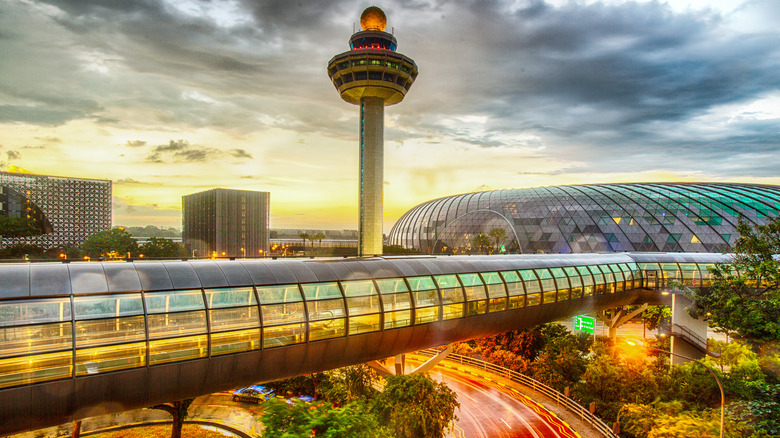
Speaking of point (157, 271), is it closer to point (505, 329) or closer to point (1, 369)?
point (1, 369)

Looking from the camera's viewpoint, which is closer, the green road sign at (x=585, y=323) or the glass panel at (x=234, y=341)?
the glass panel at (x=234, y=341)

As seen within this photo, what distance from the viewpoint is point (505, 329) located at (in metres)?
32.6

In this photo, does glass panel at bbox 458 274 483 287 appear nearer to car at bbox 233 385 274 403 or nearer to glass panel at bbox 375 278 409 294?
glass panel at bbox 375 278 409 294

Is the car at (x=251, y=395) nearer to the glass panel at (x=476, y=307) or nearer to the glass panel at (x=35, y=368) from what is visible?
the glass panel at (x=476, y=307)

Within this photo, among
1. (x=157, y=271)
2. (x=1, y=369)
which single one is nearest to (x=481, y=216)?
(x=157, y=271)

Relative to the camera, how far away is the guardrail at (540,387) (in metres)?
32.4

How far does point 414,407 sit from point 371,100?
209ft

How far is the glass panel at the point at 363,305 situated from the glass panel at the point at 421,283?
3111 mm

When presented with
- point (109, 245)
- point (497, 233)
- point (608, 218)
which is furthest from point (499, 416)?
point (109, 245)

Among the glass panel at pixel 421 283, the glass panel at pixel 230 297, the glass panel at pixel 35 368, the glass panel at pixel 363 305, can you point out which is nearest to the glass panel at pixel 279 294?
the glass panel at pixel 230 297

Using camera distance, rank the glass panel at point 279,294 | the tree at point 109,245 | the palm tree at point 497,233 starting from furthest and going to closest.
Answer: the tree at point 109,245, the palm tree at point 497,233, the glass panel at point 279,294

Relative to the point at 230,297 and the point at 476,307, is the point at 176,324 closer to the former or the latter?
the point at 230,297

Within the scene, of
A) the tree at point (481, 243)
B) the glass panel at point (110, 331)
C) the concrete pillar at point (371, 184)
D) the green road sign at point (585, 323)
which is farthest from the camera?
the tree at point (481, 243)

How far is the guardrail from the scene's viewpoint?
3241 centimetres
